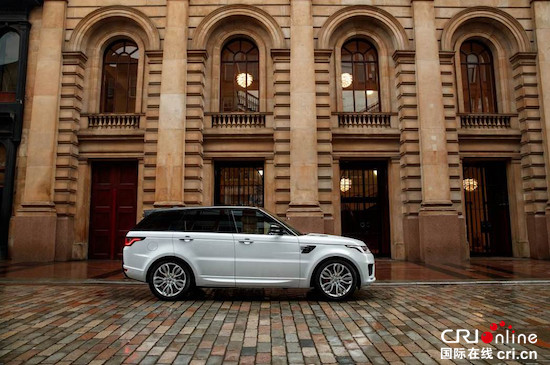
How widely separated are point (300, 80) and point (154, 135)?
6.18 m

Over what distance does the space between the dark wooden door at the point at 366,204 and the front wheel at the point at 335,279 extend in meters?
8.51

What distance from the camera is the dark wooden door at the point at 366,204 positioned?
51.3 feet

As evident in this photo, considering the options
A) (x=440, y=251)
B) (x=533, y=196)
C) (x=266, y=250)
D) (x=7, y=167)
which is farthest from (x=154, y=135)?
(x=533, y=196)

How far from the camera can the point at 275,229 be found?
743cm

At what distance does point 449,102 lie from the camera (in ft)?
50.4

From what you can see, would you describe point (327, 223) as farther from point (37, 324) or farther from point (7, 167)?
point (7, 167)

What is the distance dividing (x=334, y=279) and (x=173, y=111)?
1014cm

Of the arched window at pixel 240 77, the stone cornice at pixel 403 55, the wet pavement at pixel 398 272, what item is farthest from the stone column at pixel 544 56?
the arched window at pixel 240 77

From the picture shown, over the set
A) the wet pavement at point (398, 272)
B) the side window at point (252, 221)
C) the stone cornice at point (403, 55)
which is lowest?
the wet pavement at point (398, 272)

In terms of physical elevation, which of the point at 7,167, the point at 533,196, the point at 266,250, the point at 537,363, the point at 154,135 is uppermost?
the point at 154,135

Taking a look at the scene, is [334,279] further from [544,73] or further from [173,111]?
[544,73]

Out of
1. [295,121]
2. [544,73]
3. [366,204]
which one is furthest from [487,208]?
[295,121]

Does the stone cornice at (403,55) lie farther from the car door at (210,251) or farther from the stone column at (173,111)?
the car door at (210,251)

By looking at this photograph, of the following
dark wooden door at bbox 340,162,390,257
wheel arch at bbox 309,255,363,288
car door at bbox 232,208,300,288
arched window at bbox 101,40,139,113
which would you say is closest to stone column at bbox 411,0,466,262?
dark wooden door at bbox 340,162,390,257
